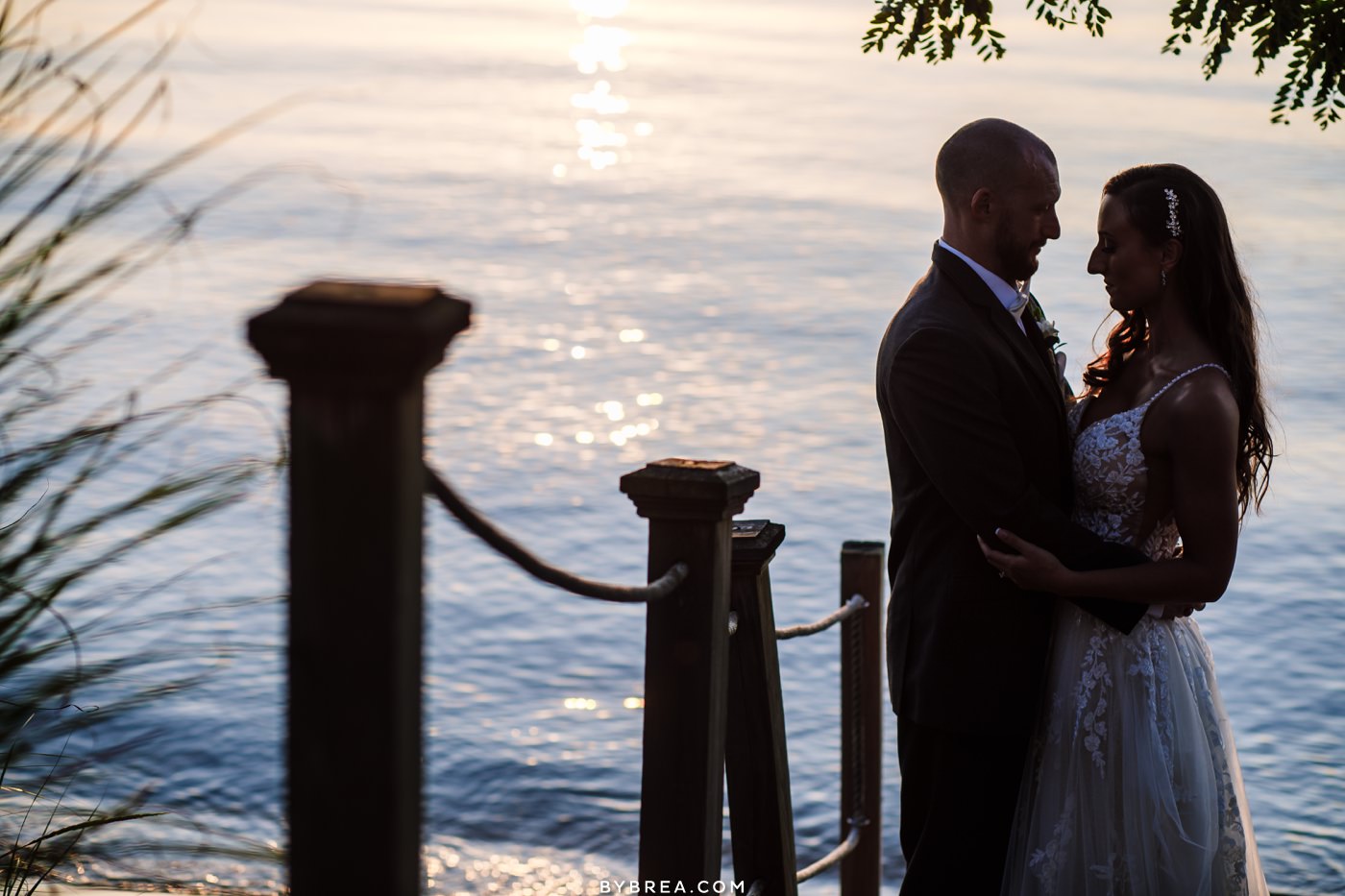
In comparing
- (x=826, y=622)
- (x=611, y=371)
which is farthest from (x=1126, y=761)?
(x=611, y=371)

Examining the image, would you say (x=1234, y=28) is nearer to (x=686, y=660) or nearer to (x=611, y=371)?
(x=686, y=660)

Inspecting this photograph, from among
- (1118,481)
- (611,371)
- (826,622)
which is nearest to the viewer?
(1118,481)

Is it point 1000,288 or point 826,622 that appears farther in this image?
point 826,622

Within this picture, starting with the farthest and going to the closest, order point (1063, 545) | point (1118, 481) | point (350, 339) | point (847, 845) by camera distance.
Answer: point (847, 845) → point (1118, 481) → point (1063, 545) → point (350, 339)

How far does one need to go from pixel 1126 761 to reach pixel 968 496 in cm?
77

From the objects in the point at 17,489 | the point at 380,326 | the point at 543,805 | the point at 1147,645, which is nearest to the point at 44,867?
the point at 17,489

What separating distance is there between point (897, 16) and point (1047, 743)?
8.86ft

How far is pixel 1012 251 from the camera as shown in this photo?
12.4 feet

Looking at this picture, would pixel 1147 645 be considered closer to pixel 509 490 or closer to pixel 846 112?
pixel 509 490

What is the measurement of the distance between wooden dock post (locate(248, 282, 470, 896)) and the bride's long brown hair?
7.40ft

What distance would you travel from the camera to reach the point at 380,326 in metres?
1.74

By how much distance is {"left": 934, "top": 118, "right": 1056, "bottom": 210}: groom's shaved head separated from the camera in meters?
3.79

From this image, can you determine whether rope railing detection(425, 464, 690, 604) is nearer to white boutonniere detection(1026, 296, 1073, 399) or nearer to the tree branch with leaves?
white boutonniere detection(1026, 296, 1073, 399)

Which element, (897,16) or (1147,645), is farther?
(897,16)
